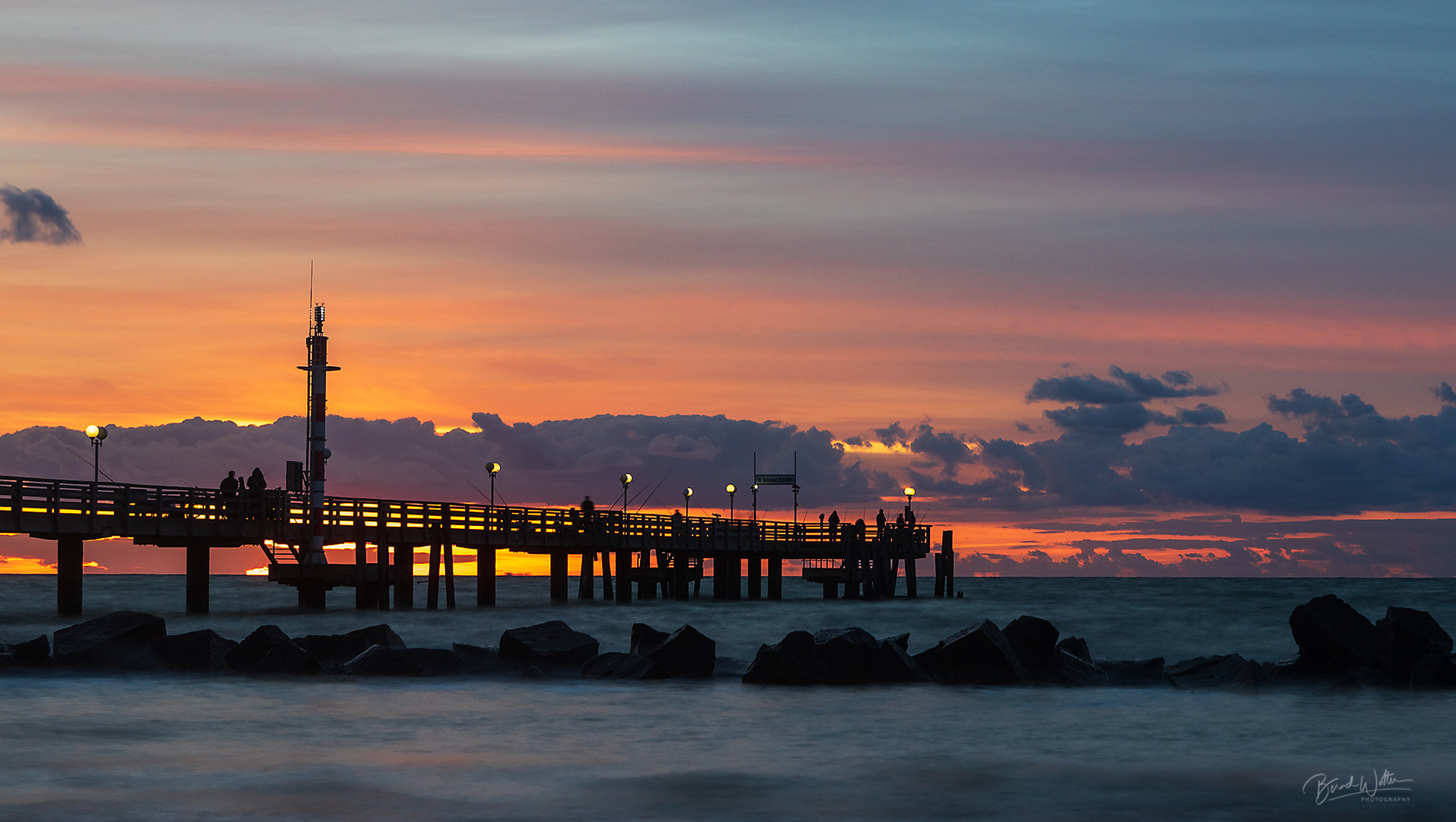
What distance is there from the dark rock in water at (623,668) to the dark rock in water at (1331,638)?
11.5 meters

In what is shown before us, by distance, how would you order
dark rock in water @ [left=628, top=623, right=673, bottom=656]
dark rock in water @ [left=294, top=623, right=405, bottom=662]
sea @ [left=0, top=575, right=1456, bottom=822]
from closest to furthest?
sea @ [left=0, top=575, right=1456, bottom=822] < dark rock in water @ [left=294, top=623, right=405, bottom=662] < dark rock in water @ [left=628, top=623, right=673, bottom=656]

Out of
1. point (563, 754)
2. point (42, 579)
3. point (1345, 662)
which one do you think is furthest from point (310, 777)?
point (42, 579)

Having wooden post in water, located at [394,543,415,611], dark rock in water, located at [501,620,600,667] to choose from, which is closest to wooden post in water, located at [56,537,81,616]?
wooden post in water, located at [394,543,415,611]

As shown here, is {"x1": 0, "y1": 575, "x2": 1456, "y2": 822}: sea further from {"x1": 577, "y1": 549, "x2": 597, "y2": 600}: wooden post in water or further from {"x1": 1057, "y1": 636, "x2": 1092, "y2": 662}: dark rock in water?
{"x1": 577, "y1": 549, "x2": 597, "y2": 600}: wooden post in water

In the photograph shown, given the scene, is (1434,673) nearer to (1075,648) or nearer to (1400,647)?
(1400,647)

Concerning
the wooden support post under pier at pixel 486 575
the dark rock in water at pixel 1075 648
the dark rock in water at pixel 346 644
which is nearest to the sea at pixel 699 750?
the dark rock in water at pixel 346 644

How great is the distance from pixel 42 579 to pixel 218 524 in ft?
497

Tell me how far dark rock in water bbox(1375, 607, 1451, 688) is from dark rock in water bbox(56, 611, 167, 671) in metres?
22.2

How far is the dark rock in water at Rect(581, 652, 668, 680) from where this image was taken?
2675 cm

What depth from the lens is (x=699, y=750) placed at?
20156 millimetres

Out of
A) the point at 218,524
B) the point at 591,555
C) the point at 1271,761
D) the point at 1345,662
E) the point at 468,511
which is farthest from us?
the point at 591,555

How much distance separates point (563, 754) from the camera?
19734mm

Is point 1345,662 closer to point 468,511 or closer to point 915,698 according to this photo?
point 915,698

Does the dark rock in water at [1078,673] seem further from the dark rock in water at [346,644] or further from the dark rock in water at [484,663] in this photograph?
the dark rock in water at [346,644]
